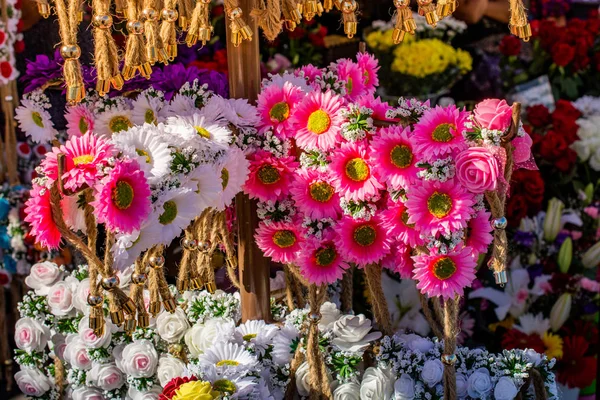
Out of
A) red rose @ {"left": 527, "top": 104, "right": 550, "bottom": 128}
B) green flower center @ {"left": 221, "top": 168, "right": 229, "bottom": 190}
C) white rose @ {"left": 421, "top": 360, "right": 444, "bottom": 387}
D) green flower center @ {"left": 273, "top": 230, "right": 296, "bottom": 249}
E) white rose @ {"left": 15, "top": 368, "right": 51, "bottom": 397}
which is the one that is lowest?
white rose @ {"left": 15, "top": 368, "right": 51, "bottom": 397}

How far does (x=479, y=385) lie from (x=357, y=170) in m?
0.44

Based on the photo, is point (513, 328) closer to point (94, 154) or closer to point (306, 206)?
point (306, 206)

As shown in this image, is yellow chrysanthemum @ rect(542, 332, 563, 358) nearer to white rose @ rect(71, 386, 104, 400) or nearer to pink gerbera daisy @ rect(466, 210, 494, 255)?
pink gerbera daisy @ rect(466, 210, 494, 255)

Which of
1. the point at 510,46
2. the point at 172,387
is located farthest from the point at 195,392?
the point at 510,46

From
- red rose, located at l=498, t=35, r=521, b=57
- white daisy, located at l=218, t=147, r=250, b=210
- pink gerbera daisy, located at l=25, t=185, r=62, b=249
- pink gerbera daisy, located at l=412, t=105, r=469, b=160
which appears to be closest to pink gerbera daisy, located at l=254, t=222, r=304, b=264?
white daisy, located at l=218, t=147, r=250, b=210

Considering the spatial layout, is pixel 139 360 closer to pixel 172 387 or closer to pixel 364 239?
pixel 172 387

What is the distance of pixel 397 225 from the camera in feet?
4.59

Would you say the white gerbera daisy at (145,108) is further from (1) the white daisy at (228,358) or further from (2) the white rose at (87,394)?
(2) the white rose at (87,394)

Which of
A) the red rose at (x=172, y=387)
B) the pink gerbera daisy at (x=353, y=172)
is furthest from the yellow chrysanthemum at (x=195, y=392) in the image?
the pink gerbera daisy at (x=353, y=172)

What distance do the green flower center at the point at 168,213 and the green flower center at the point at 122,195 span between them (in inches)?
3.2

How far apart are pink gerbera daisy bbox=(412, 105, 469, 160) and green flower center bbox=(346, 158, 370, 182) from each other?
0.37 feet

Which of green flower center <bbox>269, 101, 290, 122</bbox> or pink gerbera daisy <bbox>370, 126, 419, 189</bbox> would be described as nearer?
pink gerbera daisy <bbox>370, 126, 419, 189</bbox>

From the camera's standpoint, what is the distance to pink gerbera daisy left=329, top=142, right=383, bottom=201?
1.41 m

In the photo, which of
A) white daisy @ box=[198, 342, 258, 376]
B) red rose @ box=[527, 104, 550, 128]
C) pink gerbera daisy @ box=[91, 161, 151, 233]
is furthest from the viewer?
red rose @ box=[527, 104, 550, 128]
